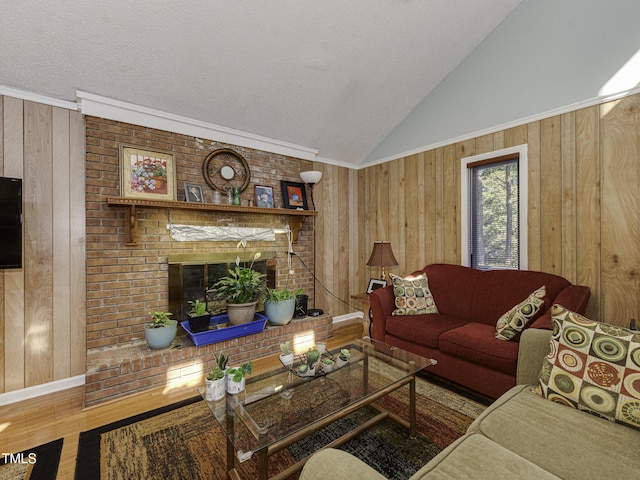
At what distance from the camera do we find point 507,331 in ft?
7.36

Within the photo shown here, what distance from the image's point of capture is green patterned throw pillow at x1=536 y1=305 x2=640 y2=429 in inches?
50.6

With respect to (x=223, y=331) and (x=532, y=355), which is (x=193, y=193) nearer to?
(x=223, y=331)

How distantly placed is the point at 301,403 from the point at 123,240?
2241 mm

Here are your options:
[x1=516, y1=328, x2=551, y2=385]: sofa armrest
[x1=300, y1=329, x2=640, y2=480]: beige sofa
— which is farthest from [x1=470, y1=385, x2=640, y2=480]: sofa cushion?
[x1=516, y1=328, x2=551, y2=385]: sofa armrest

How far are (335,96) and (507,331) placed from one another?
2.82 meters

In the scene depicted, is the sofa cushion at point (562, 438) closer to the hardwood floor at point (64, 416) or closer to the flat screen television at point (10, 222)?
the hardwood floor at point (64, 416)

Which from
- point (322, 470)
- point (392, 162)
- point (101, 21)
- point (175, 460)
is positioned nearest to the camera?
point (322, 470)

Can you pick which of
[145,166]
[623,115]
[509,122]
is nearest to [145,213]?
[145,166]

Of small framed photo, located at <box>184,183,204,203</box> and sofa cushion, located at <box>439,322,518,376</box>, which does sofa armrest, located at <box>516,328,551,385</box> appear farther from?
small framed photo, located at <box>184,183,204,203</box>

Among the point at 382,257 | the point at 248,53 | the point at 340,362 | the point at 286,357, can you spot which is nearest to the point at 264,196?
the point at 248,53

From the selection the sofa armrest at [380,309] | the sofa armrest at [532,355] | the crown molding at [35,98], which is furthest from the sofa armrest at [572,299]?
the crown molding at [35,98]

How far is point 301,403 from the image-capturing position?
1604mm

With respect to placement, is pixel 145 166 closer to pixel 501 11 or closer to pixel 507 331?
pixel 507 331

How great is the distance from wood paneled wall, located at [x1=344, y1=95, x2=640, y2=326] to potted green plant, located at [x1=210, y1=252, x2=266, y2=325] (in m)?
2.18
